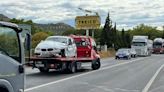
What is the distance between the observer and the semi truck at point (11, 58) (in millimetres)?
7523

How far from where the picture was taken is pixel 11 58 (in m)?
7.80

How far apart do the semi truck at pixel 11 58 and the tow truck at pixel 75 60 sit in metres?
16.3

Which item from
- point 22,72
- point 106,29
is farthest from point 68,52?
point 106,29

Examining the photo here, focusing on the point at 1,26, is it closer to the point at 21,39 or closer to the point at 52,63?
the point at 21,39

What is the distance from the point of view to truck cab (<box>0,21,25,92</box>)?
7.52 metres

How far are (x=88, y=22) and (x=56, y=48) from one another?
193 feet

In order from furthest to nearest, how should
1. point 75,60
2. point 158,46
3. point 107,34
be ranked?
point 158,46
point 107,34
point 75,60

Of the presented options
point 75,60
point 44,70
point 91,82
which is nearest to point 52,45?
point 44,70

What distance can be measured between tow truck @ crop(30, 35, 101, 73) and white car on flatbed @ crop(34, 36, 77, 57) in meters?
0.25

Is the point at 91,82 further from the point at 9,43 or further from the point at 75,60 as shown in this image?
the point at 9,43

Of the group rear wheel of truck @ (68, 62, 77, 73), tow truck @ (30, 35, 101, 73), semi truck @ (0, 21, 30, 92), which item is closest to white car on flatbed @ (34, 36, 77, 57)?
tow truck @ (30, 35, 101, 73)

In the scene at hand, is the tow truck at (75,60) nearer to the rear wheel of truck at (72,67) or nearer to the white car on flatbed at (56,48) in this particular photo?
the rear wheel of truck at (72,67)

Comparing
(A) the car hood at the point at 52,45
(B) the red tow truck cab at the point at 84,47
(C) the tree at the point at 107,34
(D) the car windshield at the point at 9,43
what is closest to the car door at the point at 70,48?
(A) the car hood at the point at 52,45

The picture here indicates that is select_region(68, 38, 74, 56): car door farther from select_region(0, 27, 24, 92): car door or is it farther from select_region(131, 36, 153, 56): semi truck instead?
select_region(131, 36, 153, 56): semi truck
